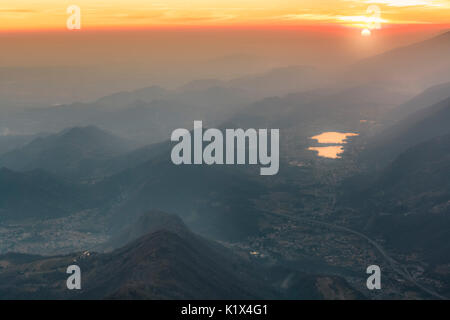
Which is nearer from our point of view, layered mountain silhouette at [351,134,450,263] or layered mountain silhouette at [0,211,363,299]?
layered mountain silhouette at [0,211,363,299]

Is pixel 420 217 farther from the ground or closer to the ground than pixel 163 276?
farther from the ground

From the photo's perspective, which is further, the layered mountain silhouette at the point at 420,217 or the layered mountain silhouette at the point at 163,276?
the layered mountain silhouette at the point at 420,217

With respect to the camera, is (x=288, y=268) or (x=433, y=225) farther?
(x=433, y=225)

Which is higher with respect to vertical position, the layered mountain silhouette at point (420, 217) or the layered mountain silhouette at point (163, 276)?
the layered mountain silhouette at point (420, 217)

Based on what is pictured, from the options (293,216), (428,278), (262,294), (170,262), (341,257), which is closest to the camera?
(170,262)

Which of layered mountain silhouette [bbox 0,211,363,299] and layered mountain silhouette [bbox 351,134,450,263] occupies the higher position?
layered mountain silhouette [bbox 351,134,450,263]

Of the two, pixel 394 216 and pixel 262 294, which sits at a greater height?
pixel 394 216

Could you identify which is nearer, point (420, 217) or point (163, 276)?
point (163, 276)
